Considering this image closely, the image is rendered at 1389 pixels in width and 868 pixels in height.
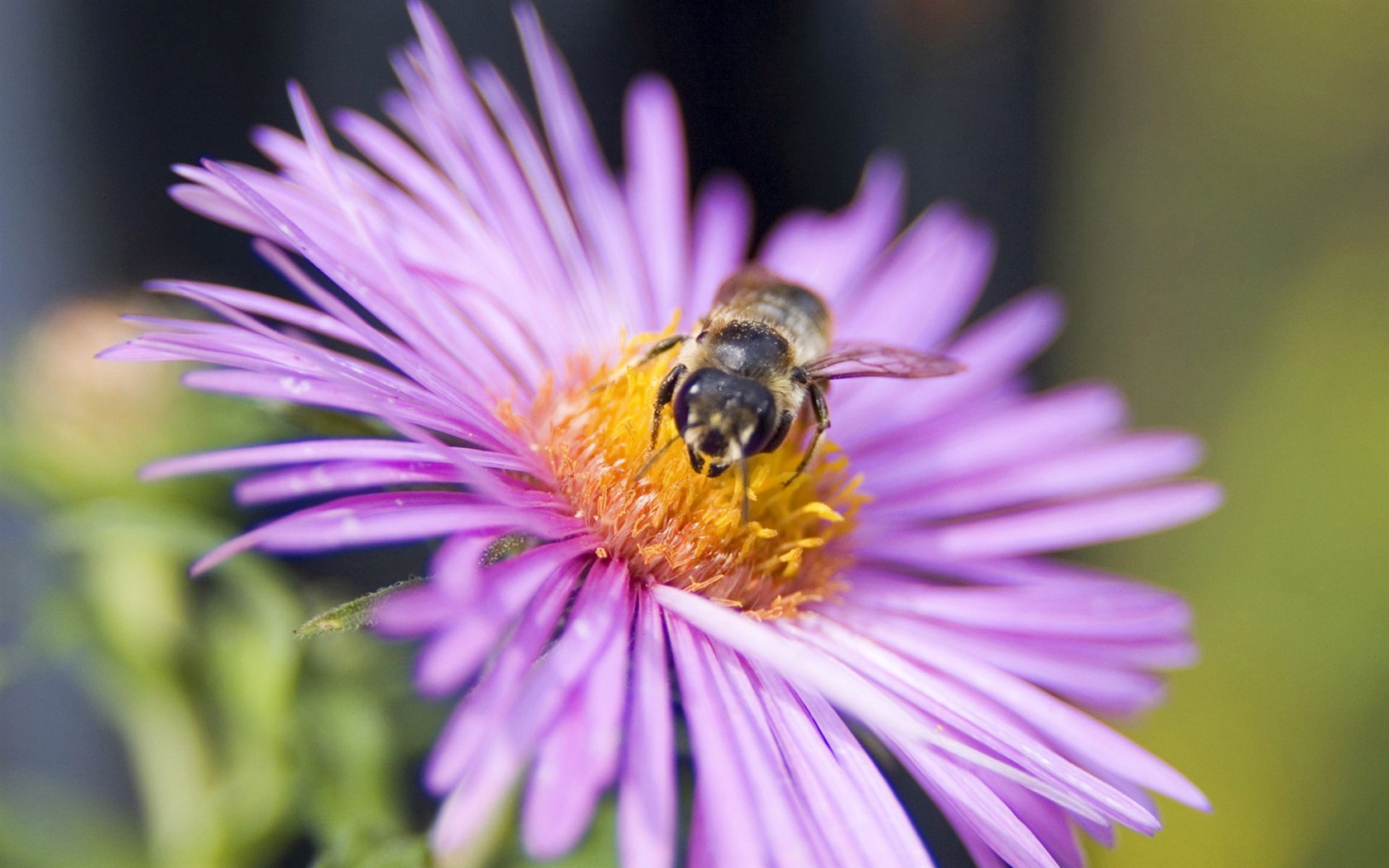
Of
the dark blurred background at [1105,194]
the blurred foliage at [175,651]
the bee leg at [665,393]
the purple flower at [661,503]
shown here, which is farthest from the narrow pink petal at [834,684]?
the dark blurred background at [1105,194]

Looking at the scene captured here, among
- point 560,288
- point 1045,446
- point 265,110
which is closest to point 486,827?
point 560,288

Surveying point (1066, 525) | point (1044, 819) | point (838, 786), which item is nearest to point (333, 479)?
point (838, 786)

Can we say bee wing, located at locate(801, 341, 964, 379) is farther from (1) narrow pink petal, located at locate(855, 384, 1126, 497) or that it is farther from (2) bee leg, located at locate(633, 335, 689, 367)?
(1) narrow pink petal, located at locate(855, 384, 1126, 497)

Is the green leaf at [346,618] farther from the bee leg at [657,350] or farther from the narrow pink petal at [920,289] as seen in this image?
the narrow pink petal at [920,289]

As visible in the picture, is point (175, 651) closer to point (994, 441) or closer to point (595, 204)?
point (595, 204)

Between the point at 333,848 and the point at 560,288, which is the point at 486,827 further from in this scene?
the point at 560,288

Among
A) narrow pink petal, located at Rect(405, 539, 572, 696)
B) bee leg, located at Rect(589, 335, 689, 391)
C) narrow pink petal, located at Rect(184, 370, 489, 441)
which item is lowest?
narrow pink petal, located at Rect(405, 539, 572, 696)

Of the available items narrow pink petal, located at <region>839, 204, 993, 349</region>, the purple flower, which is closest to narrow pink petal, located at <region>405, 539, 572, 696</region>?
the purple flower
